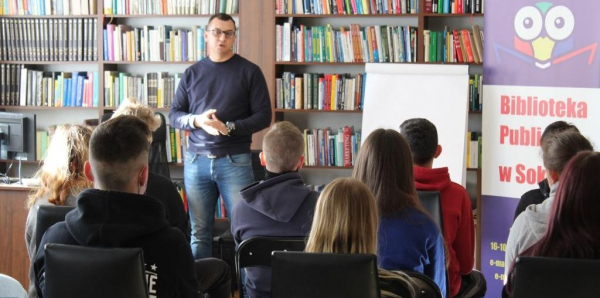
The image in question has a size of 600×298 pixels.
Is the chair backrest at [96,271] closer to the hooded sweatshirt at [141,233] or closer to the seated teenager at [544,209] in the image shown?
the hooded sweatshirt at [141,233]

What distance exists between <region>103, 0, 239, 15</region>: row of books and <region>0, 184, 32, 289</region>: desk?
6.26ft

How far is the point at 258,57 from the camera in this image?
232 inches

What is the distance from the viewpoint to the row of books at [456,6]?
5535 millimetres

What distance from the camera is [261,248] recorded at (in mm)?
2588

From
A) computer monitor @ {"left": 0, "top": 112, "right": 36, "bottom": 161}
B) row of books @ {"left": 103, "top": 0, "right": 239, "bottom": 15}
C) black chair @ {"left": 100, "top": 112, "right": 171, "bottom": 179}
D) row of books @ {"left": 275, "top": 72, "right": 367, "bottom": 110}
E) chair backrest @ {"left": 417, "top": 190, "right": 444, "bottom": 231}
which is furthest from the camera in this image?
row of books @ {"left": 103, "top": 0, "right": 239, "bottom": 15}

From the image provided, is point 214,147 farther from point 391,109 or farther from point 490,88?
point 490,88

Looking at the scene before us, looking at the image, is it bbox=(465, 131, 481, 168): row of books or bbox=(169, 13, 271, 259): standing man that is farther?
bbox=(465, 131, 481, 168): row of books

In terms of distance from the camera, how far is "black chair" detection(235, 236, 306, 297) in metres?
2.56

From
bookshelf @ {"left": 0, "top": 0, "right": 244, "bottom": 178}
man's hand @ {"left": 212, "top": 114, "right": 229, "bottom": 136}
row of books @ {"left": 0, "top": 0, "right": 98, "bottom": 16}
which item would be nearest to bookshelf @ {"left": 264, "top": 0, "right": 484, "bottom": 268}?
bookshelf @ {"left": 0, "top": 0, "right": 244, "bottom": 178}

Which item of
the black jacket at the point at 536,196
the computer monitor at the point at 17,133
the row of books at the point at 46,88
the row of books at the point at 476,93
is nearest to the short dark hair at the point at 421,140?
the black jacket at the point at 536,196

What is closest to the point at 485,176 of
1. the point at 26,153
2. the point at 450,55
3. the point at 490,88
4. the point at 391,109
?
the point at 490,88

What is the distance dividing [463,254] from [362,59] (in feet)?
9.20

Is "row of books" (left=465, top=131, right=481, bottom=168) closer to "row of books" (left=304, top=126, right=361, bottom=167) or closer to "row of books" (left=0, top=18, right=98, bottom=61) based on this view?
"row of books" (left=304, top=126, right=361, bottom=167)

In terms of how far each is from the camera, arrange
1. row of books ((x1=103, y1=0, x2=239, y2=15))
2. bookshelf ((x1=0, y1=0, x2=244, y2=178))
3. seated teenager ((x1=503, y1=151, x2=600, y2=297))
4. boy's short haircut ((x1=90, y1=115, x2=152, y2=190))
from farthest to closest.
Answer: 1. bookshelf ((x1=0, y1=0, x2=244, y2=178))
2. row of books ((x1=103, y1=0, x2=239, y2=15))
3. boy's short haircut ((x1=90, y1=115, x2=152, y2=190))
4. seated teenager ((x1=503, y1=151, x2=600, y2=297))
